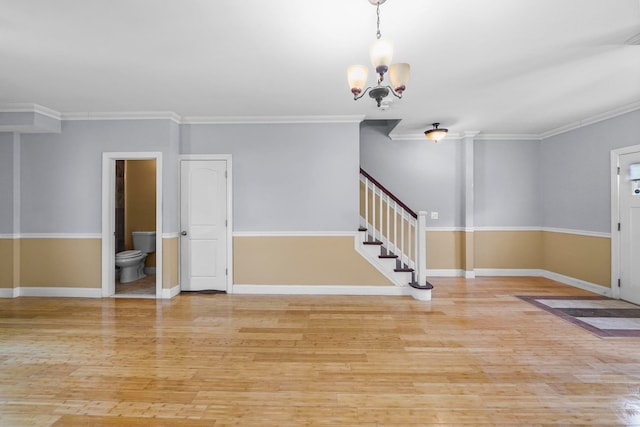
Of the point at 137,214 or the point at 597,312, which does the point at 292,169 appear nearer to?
the point at 137,214

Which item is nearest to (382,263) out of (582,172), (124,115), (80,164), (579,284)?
(579,284)

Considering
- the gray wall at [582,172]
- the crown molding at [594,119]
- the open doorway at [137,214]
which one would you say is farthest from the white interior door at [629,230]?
the open doorway at [137,214]

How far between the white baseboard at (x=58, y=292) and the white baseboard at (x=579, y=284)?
304 inches

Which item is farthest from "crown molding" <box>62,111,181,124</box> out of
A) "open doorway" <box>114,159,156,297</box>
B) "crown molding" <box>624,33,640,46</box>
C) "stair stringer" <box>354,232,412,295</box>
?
"crown molding" <box>624,33,640,46</box>

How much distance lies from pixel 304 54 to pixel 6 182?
5.00 meters

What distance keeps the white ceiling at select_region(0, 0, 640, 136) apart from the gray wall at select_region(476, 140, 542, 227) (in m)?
1.55

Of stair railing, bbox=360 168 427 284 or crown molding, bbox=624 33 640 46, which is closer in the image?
crown molding, bbox=624 33 640 46

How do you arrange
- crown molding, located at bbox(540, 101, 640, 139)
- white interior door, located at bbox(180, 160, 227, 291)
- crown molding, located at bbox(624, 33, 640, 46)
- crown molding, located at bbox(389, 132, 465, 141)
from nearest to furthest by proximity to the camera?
crown molding, located at bbox(624, 33, 640, 46) < crown molding, located at bbox(540, 101, 640, 139) < white interior door, located at bbox(180, 160, 227, 291) < crown molding, located at bbox(389, 132, 465, 141)

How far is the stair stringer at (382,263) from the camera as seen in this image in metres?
4.73

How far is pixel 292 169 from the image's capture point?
190 inches

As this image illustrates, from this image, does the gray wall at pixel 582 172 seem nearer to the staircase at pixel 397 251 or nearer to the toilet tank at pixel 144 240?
the staircase at pixel 397 251

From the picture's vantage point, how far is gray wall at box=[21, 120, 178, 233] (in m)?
4.62

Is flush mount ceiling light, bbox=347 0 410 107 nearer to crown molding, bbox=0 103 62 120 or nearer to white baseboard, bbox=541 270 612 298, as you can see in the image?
crown molding, bbox=0 103 62 120

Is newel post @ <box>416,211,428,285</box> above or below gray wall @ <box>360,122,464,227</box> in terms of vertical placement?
below
